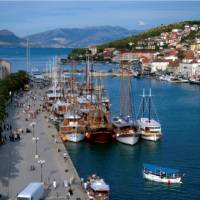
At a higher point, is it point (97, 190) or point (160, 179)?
point (97, 190)

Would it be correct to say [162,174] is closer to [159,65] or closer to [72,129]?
[72,129]

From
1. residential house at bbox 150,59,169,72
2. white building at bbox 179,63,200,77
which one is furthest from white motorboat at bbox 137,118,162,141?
residential house at bbox 150,59,169,72

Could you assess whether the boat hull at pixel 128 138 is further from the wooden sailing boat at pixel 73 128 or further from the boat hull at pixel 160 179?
the boat hull at pixel 160 179

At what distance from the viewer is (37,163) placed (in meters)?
20.6

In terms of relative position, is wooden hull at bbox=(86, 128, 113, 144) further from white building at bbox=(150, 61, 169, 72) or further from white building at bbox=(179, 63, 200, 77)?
white building at bbox=(150, 61, 169, 72)

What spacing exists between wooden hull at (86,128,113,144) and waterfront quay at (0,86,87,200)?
148 centimetres

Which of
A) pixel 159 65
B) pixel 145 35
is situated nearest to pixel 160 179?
pixel 159 65

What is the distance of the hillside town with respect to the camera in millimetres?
74312

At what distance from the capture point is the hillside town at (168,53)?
7431 centimetres

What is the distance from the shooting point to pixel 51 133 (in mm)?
26859

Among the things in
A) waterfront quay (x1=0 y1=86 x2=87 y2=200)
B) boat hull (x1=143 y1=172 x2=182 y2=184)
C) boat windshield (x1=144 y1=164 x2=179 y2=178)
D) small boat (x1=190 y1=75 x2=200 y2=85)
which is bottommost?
boat hull (x1=143 y1=172 x2=182 y2=184)

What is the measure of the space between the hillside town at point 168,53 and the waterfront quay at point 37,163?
4224 cm

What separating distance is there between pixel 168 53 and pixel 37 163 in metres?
76.3

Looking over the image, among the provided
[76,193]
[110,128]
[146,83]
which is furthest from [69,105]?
[146,83]
